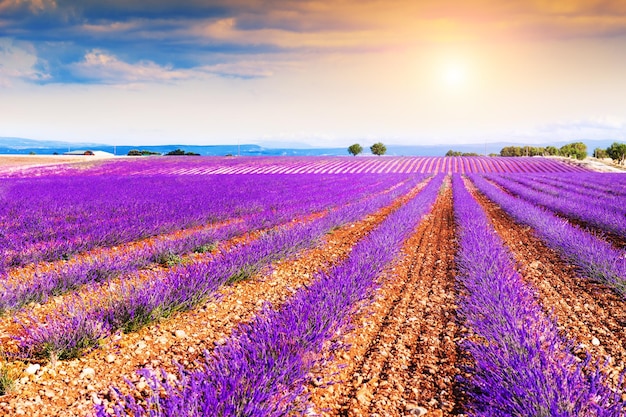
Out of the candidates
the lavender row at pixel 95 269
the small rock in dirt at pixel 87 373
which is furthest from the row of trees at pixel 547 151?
the small rock in dirt at pixel 87 373

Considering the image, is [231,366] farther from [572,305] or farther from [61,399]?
[572,305]

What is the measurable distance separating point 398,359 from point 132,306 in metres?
2.39

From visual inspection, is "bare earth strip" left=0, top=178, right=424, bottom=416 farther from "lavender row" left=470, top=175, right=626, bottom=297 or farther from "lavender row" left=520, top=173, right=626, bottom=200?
"lavender row" left=520, top=173, right=626, bottom=200

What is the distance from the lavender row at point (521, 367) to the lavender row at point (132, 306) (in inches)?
106

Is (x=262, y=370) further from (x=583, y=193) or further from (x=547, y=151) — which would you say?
(x=547, y=151)

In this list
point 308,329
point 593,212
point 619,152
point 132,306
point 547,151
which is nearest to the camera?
point 308,329

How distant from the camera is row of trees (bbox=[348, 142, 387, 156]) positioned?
330ft

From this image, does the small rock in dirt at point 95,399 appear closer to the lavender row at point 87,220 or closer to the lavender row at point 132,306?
the lavender row at point 132,306

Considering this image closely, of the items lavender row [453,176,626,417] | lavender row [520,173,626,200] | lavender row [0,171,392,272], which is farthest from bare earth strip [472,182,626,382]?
lavender row [520,173,626,200]

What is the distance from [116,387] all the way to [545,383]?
8.88 ft

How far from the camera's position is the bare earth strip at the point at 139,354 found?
2.33 metres

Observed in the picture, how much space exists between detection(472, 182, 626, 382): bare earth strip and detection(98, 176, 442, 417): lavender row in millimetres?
1836

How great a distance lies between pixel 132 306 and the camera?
3.40 meters

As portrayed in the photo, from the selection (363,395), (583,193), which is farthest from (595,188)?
(363,395)
